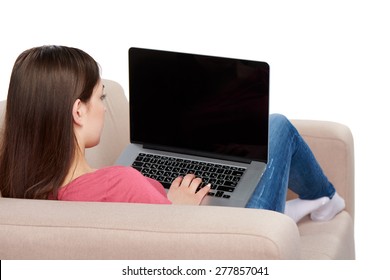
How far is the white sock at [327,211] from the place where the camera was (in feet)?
9.87

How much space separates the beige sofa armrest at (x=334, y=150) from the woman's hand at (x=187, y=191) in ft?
2.17

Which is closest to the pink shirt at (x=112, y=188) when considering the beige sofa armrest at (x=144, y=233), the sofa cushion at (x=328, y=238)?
the beige sofa armrest at (x=144, y=233)

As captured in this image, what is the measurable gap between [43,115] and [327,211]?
3.89ft

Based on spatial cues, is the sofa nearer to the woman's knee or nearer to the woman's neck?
the woman's neck

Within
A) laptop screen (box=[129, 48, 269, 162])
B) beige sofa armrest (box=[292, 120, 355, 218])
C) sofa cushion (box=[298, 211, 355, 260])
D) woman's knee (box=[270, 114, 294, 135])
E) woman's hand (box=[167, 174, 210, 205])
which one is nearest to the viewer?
woman's hand (box=[167, 174, 210, 205])

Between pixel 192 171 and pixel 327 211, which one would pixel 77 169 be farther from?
pixel 327 211

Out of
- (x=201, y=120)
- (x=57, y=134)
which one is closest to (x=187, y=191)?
(x=201, y=120)

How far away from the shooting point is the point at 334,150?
3.08 m

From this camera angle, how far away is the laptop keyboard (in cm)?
257

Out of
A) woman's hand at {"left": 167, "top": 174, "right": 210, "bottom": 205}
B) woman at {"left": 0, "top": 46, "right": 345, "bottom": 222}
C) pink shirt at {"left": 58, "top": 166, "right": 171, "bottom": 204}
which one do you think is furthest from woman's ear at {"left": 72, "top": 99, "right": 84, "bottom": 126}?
woman's hand at {"left": 167, "top": 174, "right": 210, "bottom": 205}

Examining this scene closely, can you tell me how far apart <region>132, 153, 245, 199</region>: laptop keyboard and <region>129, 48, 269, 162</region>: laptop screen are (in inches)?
1.7

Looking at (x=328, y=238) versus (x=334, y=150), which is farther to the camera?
(x=334, y=150)

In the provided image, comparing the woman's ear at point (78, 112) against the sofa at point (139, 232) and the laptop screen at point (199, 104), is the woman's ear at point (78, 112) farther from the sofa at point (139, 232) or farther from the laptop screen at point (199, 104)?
the laptop screen at point (199, 104)

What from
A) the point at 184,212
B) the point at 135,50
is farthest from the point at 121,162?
the point at 184,212
